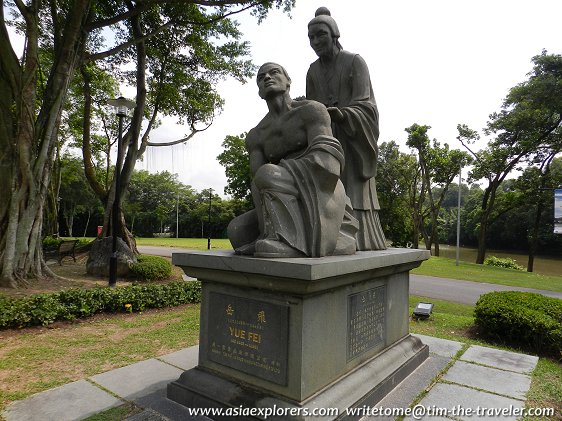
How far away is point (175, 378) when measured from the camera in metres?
3.87

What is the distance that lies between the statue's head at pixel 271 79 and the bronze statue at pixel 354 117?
2.51 feet

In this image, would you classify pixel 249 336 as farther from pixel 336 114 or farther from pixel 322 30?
pixel 322 30

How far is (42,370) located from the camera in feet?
13.7

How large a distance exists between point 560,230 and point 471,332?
13107 millimetres

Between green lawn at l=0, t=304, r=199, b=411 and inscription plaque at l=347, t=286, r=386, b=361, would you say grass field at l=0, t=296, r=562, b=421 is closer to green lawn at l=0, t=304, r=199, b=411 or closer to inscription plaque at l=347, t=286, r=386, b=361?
green lawn at l=0, t=304, r=199, b=411

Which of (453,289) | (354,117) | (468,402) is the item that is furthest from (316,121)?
(453,289)

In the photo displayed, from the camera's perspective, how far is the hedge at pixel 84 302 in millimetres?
5895

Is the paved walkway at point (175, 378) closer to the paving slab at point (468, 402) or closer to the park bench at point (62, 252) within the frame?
the paving slab at point (468, 402)

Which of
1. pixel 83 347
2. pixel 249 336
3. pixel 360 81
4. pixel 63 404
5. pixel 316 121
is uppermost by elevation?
pixel 360 81

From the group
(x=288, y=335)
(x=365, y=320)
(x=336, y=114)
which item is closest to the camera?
(x=288, y=335)

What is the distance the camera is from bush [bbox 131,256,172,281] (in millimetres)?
11891

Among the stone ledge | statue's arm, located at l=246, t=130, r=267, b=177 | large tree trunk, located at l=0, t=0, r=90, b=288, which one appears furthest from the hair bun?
large tree trunk, located at l=0, t=0, r=90, b=288

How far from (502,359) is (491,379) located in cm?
90

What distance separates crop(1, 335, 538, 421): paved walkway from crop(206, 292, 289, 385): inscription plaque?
552 mm
